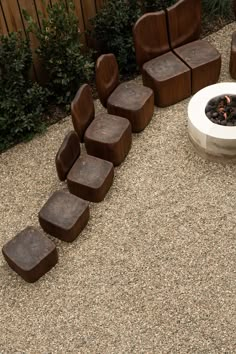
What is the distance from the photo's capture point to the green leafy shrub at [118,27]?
6.07 meters

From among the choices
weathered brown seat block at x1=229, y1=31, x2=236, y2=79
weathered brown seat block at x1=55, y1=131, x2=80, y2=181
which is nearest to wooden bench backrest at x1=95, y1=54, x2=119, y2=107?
weathered brown seat block at x1=55, y1=131, x2=80, y2=181

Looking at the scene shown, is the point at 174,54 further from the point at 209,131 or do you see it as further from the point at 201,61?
the point at 209,131

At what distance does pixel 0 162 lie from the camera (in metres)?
5.74

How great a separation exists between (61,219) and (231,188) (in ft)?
5.30

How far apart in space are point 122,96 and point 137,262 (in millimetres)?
1862

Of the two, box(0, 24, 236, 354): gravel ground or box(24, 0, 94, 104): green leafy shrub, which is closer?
box(0, 24, 236, 354): gravel ground

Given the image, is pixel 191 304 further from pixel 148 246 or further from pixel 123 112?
pixel 123 112

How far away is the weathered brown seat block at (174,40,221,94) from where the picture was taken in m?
5.95

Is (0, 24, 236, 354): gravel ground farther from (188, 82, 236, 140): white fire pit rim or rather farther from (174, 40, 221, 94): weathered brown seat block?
(174, 40, 221, 94): weathered brown seat block

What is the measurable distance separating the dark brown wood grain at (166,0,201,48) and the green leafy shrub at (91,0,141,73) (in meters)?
0.41

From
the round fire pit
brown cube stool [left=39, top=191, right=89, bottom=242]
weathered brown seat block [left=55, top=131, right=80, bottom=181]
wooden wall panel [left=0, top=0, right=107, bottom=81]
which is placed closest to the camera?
brown cube stool [left=39, top=191, right=89, bottom=242]

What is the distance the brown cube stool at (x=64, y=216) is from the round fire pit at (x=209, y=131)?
1.28 meters

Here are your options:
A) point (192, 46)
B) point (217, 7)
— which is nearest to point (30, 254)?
point (192, 46)

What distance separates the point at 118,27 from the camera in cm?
610
